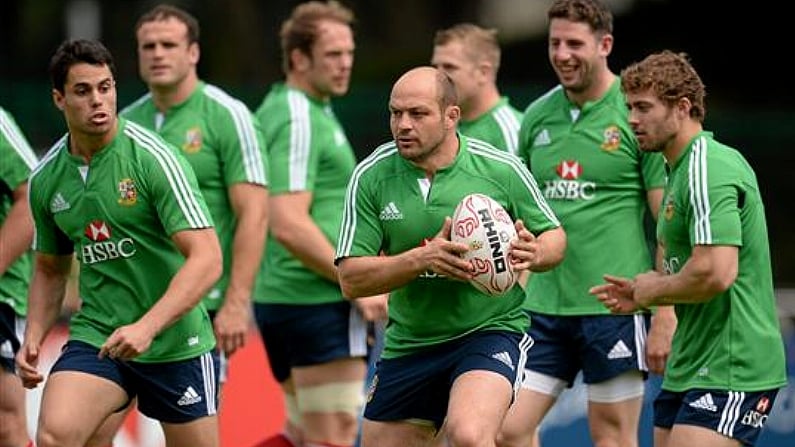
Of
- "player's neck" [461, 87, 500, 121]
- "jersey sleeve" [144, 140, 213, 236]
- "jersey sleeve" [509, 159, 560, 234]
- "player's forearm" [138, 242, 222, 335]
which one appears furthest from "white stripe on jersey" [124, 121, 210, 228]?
"player's neck" [461, 87, 500, 121]

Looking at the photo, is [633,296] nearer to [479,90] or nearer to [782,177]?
[479,90]

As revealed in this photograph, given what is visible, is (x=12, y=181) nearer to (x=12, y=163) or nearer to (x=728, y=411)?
(x=12, y=163)

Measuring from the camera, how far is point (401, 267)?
7.54 metres

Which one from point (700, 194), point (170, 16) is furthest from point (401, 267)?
point (170, 16)

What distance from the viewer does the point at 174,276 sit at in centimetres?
809

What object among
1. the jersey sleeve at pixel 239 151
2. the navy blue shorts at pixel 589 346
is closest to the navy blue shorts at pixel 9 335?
the jersey sleeve at pixel 239 151

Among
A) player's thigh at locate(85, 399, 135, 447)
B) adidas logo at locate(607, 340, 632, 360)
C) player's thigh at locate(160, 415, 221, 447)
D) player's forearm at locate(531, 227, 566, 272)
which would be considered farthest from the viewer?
adidas logo at locate(607, 340, 632, 360)

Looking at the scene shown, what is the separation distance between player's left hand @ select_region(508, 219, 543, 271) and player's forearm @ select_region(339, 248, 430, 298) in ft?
1.12

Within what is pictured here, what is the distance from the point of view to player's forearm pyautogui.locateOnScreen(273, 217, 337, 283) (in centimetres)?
973

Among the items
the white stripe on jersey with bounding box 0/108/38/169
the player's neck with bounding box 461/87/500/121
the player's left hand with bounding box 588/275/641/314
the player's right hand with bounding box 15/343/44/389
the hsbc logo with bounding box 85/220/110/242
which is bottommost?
the player's right hand with bounding box 15/343/44/389

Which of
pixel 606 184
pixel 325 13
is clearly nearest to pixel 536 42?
pixel 325 13

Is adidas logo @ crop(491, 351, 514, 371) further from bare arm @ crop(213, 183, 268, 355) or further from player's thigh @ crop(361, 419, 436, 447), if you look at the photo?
bare arm @ crop(213, 183, 268, 355)

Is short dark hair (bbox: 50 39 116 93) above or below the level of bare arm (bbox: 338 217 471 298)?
above

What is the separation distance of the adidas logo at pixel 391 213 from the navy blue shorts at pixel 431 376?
559 mm
